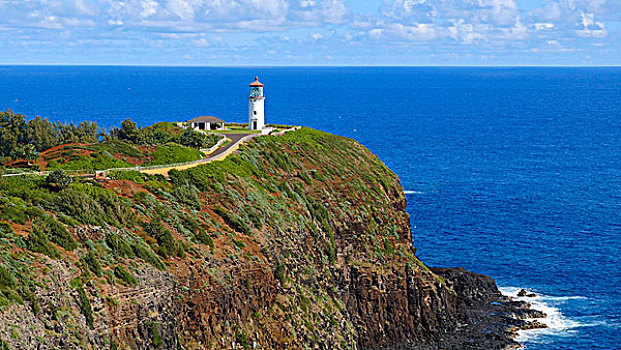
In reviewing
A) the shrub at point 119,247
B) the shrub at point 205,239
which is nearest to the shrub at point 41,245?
the shrub at point 119,247

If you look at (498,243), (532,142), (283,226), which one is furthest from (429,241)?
(532,142)

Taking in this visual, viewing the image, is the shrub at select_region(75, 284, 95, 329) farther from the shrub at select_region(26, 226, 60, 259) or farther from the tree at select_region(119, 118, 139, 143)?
the tree at select_region(119, 118, 139, 143)

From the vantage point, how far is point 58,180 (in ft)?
175

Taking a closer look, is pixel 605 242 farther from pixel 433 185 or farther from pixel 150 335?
pixel 150 335

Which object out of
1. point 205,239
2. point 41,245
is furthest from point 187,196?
point 41,245

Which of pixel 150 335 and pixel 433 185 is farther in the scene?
pixel 433 185

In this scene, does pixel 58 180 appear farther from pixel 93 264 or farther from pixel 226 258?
pixel 226 258

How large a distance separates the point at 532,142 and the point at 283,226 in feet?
433

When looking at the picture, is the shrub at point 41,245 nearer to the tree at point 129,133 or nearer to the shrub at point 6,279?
the shrub at point 6,279

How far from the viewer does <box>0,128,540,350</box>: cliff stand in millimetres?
43438

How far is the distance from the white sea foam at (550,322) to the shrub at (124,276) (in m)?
40.8

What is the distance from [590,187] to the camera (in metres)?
127

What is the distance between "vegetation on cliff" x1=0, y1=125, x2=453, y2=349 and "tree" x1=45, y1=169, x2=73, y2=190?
10.2 inches

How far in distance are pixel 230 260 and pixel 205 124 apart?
139ft
